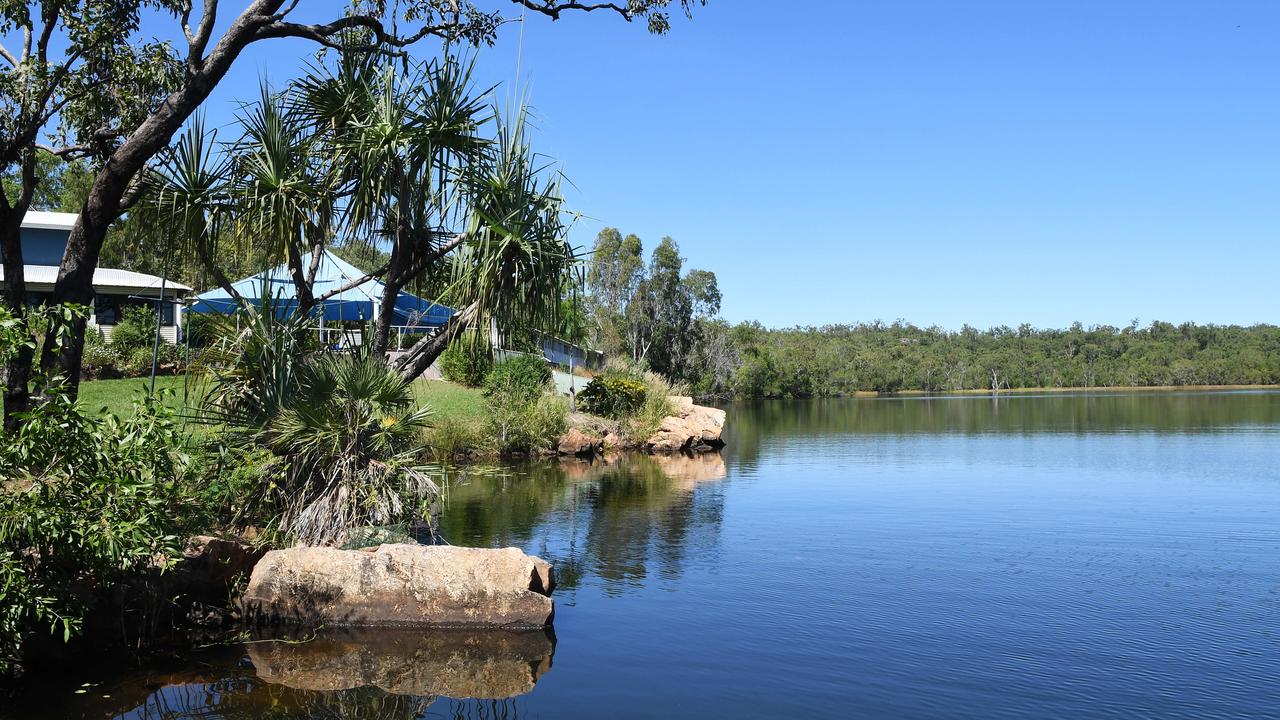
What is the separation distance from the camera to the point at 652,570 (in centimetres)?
1269

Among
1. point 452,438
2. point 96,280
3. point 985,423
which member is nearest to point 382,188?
point 452,438

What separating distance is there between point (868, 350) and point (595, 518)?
124m

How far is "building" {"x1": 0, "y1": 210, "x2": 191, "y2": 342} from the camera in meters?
31.5

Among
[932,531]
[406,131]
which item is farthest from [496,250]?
[932,531]

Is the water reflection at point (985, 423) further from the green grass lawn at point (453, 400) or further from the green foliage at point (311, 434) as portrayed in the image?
the green foliage at point (311, 434)

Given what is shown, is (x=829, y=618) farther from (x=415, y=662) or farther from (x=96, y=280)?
(x=96, y=280)

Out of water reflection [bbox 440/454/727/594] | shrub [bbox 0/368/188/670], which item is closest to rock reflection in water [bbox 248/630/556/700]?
shrub [bbox 0/368/188/670]

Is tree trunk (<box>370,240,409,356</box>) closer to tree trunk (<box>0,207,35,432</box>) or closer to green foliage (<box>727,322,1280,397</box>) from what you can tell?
tree trunk (<box>0,207,35,432</box>)

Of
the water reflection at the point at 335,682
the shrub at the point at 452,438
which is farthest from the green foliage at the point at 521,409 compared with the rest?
the water reflection at the point at 335,682

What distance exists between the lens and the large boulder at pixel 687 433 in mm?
31125

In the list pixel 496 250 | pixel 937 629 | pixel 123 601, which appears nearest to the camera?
pixel 123 601

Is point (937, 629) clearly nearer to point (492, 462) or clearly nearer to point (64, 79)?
point (64, 79)

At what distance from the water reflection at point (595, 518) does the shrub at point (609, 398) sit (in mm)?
6228

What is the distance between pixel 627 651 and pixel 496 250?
4.44 metres
